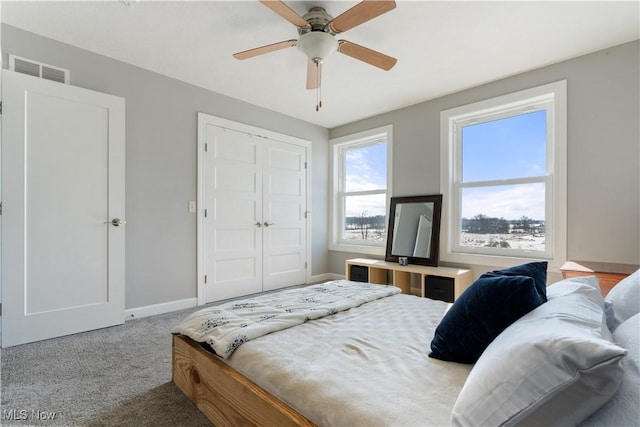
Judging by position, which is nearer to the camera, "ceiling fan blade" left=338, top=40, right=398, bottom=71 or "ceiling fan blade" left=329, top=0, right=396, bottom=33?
"ceiling fan blade" left=329, top=0, right=396, bottom=33

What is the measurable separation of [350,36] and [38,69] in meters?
2.55

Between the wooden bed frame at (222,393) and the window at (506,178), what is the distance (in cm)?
294

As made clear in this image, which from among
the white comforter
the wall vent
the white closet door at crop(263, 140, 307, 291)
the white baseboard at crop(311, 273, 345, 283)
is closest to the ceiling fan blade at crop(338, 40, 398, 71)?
the white comforter

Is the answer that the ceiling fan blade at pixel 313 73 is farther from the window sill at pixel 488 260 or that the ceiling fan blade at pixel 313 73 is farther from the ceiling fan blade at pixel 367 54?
the window sill at pixel 488 260

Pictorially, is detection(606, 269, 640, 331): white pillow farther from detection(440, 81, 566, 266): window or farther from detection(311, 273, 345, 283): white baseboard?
detection(311, 273, 345, 283): white baseboard

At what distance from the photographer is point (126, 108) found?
2926 mm

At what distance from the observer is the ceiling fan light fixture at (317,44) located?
7.06 feet

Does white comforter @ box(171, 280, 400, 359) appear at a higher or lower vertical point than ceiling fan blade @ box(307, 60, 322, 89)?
lower

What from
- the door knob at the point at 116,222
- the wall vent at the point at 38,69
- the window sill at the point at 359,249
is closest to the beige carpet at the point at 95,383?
the door knob at the point at 116,222

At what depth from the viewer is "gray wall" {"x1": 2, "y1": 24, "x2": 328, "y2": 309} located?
2795mm

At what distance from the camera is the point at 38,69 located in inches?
98.4

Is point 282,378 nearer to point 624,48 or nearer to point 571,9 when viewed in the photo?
point 571,9

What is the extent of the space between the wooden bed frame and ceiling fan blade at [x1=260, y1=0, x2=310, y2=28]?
6.11 ft

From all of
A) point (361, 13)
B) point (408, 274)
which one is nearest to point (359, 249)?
point (408, 274)
